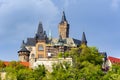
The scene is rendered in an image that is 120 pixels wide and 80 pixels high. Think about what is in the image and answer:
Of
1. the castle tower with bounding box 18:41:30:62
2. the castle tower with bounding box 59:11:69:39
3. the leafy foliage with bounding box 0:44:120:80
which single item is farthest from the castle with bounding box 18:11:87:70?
the leafy foliage with bounding box 0:44:120:80

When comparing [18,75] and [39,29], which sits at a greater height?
[39,29]

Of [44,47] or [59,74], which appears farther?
[44,47]

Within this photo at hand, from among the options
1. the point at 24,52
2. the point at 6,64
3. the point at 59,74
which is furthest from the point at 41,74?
the point at 24,52

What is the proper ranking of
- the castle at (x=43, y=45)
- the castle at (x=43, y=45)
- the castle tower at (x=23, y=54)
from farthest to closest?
1. the castle at (x=43, y=45)
2. the castle at (x=43, y=45)
3. the castle tower at (x=23, y=54)

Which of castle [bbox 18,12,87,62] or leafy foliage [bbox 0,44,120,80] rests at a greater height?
castle [bbox 18,12,87,62]

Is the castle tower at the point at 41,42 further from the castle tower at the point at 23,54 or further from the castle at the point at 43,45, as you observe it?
the castle tower at the point at 23,54

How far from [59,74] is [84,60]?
13883mm

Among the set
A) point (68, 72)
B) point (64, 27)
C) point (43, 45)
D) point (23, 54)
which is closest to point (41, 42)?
point (43, 45)

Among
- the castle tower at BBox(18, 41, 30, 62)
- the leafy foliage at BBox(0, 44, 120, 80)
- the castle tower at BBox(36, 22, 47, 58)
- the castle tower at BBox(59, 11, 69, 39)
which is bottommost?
the leafy foliage at BBox(0, 44, 120, 80)

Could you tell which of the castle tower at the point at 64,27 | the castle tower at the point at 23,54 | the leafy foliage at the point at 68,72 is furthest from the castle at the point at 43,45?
the leafy foliage at the point at 68,72

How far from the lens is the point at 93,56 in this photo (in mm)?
119375

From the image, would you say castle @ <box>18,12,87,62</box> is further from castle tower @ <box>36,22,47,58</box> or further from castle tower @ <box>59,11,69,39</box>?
castle tower @ <box>59,11,69,39</box>

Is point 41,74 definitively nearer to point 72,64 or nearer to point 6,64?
point 72,64

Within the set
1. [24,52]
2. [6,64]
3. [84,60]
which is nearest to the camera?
[84,60]
